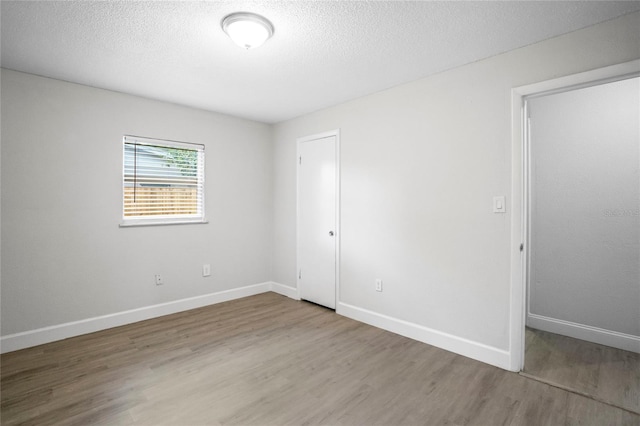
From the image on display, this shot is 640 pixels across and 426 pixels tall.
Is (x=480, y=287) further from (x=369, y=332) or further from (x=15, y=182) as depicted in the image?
(x=15, y=182)

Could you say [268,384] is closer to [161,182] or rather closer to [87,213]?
[87,213]

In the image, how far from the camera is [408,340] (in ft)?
10.0

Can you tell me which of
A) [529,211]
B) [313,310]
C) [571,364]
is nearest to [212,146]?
[313,310]

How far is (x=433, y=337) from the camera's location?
295 cm

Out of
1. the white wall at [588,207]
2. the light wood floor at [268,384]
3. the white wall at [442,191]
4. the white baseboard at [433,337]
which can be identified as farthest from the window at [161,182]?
the white wall at [588,207]

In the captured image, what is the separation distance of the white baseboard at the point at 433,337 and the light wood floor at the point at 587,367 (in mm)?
225

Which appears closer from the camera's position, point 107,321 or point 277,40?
point 277,40

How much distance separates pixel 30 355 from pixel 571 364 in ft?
15.0

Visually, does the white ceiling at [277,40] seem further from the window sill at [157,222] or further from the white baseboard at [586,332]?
the white baseboard at [586,332]

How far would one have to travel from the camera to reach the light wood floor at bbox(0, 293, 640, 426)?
1.95 meters

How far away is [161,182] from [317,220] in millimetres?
1968

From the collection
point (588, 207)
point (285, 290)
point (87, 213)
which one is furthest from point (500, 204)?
point (87, 213)

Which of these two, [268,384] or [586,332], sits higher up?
[586,332]

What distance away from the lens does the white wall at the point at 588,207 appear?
2.85m
